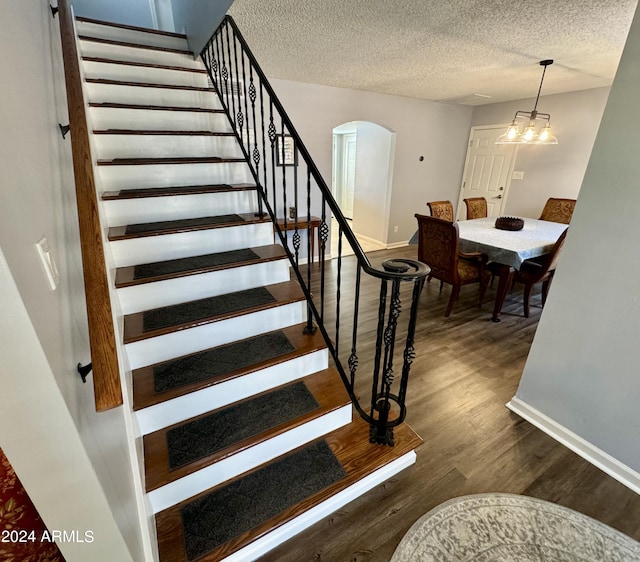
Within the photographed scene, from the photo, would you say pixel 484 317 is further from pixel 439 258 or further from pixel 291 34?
pixel 291 34

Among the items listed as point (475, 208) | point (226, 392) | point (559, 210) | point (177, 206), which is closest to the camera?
point (226, 392)

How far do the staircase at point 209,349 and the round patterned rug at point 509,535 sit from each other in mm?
280

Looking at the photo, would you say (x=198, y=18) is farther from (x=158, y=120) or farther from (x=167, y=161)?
(x=167, y=161)

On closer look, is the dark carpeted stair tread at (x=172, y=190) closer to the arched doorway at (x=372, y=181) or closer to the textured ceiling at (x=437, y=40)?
the textured ceiling at (x=437, y=40)

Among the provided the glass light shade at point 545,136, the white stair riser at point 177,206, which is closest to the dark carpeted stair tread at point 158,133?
the white stair riser at point 177,206

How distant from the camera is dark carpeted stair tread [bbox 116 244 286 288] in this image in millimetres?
1655

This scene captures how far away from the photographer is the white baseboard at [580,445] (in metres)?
1.58

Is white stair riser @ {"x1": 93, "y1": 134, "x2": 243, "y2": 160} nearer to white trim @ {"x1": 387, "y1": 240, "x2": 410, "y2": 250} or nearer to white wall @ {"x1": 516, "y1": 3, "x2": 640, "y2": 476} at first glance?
white wall @ {"x1": 516, "y1": 3, "x2": 640, "y2": 476}

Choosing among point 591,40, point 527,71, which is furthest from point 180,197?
point 527,71

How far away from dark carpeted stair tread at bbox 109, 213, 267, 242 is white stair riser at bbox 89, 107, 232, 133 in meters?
0.87

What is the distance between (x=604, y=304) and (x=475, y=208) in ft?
11.2

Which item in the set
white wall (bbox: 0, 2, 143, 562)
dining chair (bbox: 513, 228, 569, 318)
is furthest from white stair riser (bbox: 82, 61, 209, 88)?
dining chair (bbox: 513, 228, 569, 318)

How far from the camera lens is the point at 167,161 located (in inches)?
84.0

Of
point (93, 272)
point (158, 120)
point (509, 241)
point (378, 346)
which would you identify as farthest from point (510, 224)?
point (93, 272)
